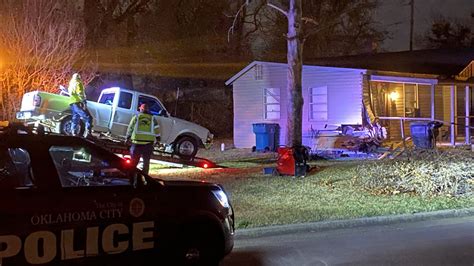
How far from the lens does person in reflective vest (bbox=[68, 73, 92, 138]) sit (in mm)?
15586

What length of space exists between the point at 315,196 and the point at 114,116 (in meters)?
7.33

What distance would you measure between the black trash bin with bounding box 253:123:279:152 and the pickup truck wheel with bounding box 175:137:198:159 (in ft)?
19.2

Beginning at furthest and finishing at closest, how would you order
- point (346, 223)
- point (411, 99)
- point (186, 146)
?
point (411, 99)
point (186, 146)
point (346, 223)

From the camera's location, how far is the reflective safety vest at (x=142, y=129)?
12.6 m

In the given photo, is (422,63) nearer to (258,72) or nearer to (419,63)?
(419,63)

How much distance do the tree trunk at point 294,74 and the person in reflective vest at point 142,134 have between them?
4.67m

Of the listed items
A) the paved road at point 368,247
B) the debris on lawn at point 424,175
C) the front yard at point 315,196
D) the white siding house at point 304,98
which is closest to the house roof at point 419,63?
the white siding house at point 304,98

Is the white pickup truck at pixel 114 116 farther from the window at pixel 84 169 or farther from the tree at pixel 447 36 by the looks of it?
the tree at pixel 447 36

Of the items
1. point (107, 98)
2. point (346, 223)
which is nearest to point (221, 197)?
point (346, 223)

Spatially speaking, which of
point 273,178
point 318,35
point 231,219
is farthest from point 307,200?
point 318,35

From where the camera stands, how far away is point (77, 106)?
1569 cm

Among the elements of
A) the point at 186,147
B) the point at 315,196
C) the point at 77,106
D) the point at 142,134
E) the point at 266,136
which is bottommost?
the point at 315,196

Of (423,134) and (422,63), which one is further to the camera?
(422,63)

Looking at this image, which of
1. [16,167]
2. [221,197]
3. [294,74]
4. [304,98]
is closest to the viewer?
[16,167]
